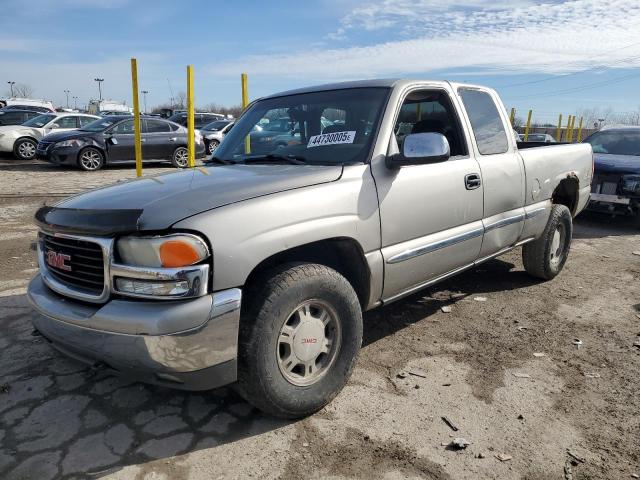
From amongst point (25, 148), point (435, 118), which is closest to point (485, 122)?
point (435, 118)

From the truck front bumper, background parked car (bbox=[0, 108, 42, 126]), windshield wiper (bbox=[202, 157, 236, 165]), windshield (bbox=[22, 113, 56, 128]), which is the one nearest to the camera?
the truck front bumper

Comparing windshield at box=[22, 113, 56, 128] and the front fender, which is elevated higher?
windshield at box=[22, 113, 56, 128]

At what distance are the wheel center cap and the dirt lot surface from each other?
0.39m

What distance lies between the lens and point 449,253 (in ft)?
11.8

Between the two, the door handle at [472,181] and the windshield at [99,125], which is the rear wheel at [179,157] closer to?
the windshield at [99,125]

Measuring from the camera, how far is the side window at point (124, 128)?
46.6ft

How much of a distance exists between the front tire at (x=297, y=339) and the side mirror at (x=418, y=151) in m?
0.85

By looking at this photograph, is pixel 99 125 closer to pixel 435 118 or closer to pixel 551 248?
pixel 435 118

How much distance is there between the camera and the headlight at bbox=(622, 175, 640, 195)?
782 cm

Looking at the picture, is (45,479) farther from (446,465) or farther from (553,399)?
(553,399)

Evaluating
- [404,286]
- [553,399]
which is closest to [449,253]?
[404,286]

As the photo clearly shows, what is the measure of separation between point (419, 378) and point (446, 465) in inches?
33.9

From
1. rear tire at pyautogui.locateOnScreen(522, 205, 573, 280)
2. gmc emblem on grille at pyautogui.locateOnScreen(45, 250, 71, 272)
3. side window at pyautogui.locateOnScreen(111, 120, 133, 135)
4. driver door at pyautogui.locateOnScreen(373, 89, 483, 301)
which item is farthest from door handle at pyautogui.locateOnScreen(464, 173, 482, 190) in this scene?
side window at pyautogui.locateOnScreen(111, 120, 133, 135)

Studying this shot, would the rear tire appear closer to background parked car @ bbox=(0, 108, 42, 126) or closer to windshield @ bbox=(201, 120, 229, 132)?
windshield @ bbox=(201, 120, 229, 132)
